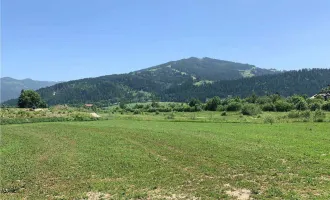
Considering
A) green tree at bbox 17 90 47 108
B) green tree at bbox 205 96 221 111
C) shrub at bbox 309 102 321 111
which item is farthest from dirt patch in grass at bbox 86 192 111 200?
green tree at bbox 205 96 221 111

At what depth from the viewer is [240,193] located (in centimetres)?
1809

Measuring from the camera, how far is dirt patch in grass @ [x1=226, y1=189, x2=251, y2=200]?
17328 millimetres

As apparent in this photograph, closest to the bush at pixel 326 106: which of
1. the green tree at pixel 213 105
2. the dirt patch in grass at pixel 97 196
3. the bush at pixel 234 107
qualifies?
the bush at pixel 234 107

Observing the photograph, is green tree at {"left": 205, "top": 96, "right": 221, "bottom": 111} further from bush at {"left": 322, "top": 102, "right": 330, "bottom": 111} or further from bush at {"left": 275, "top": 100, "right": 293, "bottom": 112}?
bush at {"left": 322, "top": 102, "right": 330, "bottom": 111}

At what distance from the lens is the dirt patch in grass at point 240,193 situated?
17328mm

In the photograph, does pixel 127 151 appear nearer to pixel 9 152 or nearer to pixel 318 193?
pixel 9 152

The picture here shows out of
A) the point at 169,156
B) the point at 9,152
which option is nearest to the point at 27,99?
the point at 9,152

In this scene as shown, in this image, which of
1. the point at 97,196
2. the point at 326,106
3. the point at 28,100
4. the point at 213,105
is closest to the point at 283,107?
the point at 326,106

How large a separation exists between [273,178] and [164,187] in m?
7.89

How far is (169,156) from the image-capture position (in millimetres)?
30844

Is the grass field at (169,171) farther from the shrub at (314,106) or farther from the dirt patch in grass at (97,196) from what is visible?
the shrub at (314,106)

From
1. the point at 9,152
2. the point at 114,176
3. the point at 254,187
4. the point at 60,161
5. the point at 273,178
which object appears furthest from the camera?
the point at 9,152

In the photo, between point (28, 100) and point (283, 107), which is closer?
point (28, 100)

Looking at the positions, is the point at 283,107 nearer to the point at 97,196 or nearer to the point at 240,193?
the point at 240,193
